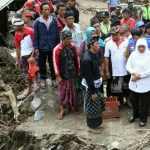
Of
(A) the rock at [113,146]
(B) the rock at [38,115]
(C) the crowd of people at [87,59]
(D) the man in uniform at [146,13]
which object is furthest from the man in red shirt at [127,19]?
(A) the rock at [113,146]

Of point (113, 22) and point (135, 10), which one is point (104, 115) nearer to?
point (113, 22)

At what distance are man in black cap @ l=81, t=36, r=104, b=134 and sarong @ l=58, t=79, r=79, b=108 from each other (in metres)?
0.76

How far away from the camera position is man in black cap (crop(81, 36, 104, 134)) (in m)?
5.90

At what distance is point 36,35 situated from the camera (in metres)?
7.00

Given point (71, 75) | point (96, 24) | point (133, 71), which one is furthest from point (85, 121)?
point (96, 24)

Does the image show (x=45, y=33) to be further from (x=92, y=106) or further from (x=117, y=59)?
(x=92, y=106)

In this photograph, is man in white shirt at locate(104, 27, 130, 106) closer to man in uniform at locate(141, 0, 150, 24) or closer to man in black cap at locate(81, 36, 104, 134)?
man in black cap at locate(81, 36, 104, 134)

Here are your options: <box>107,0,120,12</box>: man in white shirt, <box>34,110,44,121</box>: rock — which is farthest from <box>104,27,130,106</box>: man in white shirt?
<box>107,0,120,12</box>: man in white shirt

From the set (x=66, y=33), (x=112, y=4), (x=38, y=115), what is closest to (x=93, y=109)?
(x=66, y=33)

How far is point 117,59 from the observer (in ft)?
21.9

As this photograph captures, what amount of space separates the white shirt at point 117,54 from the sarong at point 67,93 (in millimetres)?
895

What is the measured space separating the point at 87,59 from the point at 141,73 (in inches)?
39.1

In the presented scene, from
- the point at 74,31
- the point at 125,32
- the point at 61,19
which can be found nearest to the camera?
the point at 74,31

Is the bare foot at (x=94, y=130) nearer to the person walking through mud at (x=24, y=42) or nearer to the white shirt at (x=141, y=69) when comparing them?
the white shirt at (x=141, y=69)
